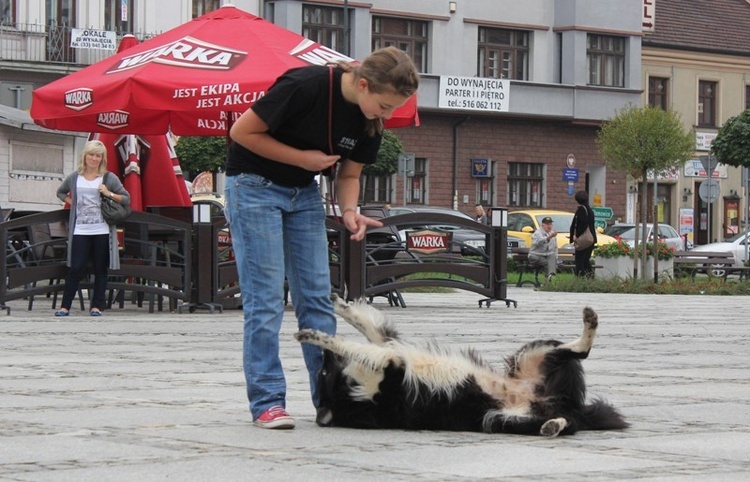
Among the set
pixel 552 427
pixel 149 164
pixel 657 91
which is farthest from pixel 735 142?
pixel 552 427

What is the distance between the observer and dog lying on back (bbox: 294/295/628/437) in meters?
6.29

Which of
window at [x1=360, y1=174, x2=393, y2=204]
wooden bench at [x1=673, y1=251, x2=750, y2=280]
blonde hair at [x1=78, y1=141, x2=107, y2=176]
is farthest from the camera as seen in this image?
window at [x1=360, y1=174, x2=393, y2=204]

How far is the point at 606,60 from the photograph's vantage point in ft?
191

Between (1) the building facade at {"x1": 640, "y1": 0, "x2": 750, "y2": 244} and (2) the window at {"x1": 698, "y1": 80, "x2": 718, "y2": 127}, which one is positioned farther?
(2) the window at {"x1": 698, "y1": 80, "x2": 718, "y2": 127}

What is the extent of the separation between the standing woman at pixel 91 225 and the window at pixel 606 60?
144 feet

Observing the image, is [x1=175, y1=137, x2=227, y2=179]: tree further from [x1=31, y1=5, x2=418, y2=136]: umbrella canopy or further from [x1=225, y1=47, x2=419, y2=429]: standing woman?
[x1=225, y1=47, x2=419, y2=429]: standing woman

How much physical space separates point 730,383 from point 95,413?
152 inches

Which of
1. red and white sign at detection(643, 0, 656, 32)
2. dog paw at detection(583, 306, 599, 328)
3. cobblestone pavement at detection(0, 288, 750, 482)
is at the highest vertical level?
red and white sign at detection(643, 0, 656, 32)

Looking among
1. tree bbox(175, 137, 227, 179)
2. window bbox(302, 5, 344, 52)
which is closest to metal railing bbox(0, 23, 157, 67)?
tree bbox(175, 137, 227, 179)

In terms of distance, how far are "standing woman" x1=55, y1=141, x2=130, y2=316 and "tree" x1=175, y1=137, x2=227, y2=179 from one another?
2897 cm

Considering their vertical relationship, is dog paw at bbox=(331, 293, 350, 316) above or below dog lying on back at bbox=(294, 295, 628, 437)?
above

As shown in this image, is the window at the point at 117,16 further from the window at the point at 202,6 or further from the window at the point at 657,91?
the window at the point at 657,91

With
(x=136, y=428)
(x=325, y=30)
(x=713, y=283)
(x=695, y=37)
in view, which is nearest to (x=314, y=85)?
(x=136, y=428)

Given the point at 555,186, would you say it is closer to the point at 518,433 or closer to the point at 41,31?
the point at 41,31
